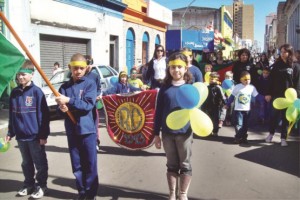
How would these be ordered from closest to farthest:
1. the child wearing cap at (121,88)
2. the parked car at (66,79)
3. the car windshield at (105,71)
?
the child wearing cap at (121,88)
the parked car at (66,79)
the car windshield at (105,71)

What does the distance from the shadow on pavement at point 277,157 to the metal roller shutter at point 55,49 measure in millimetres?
10642

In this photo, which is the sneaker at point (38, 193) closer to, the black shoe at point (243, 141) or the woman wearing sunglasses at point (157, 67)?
the woman wearing sunglasses at point (157, 67)

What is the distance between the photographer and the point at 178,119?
3457mm

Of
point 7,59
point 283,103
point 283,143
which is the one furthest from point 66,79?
point 7,59

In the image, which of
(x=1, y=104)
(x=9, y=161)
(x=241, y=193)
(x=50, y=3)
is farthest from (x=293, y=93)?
(x=50, y=3)

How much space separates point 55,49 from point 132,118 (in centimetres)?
1026

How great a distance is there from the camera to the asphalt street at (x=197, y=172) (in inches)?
168

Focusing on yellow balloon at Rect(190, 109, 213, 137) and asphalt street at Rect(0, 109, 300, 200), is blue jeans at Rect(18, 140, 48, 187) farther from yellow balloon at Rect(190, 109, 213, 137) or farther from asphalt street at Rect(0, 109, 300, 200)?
yellow balloon at Rect(190, 109, 213, 137)

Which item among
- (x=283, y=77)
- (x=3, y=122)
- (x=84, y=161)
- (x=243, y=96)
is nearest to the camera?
(x=84, y=161)

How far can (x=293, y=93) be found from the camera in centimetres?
562

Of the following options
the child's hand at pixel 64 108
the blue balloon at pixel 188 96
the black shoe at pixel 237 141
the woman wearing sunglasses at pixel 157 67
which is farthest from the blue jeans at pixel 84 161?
the black shoe at pixel 237 141

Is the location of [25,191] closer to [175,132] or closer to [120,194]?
[120,194]

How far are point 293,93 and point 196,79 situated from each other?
159 centimetres

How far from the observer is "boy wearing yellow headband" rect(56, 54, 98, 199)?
12.3 feet
